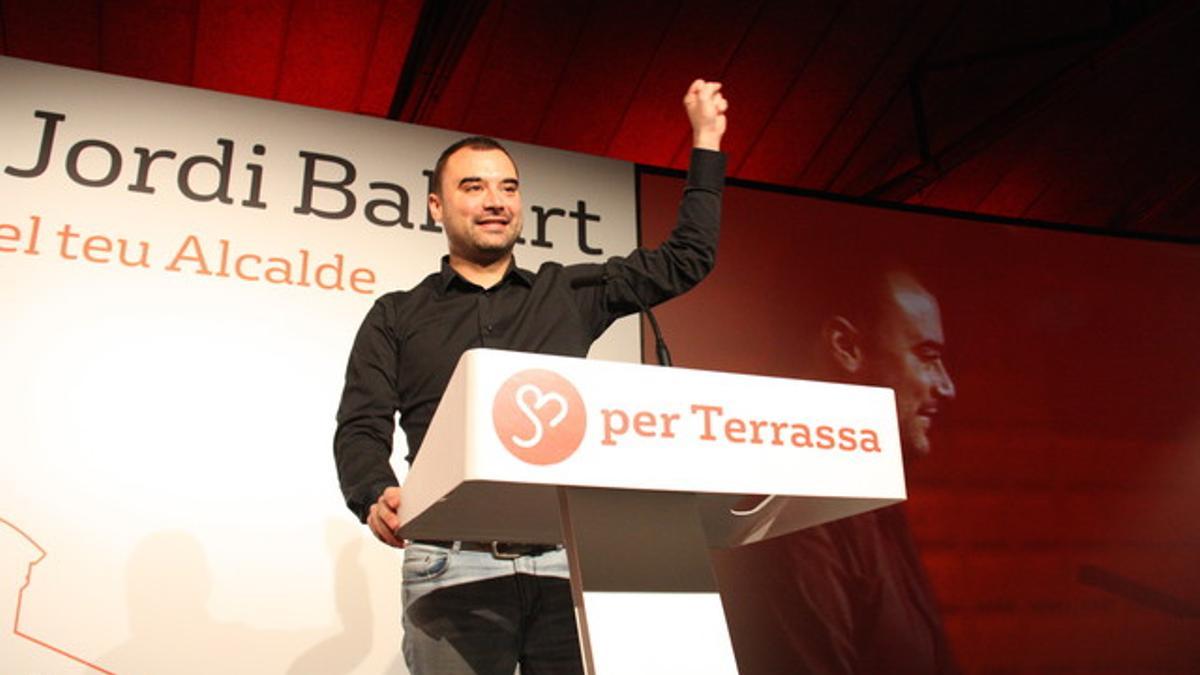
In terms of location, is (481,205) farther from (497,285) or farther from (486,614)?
(486,614)

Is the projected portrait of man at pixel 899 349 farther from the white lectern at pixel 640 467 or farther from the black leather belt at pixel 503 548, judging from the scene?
the white lectern at pixel 640 467

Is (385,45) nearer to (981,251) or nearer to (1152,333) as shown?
(981,251)

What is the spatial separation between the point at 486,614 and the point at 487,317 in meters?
0.45

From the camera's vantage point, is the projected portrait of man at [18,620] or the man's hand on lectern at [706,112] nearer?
the man's hand on lectern at [706,112]

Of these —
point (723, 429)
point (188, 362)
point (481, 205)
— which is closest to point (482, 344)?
point (481, 205)

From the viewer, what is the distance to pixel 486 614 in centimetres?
123

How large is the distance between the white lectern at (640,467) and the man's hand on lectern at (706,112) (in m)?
0.53

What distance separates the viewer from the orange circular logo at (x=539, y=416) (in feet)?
2.56

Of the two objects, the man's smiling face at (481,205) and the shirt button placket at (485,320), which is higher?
the man's smiling face at (481,205)

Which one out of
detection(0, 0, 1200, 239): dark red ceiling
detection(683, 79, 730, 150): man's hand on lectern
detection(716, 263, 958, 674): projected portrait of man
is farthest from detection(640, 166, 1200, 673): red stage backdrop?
detection(683, 79, 730, 150): man's hand on lectern

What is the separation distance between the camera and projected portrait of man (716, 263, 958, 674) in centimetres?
273

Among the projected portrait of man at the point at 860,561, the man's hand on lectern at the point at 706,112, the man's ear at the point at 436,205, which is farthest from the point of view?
the projected portrait of man at the point at 860,561

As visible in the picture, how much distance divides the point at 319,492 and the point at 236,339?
1.45 ft

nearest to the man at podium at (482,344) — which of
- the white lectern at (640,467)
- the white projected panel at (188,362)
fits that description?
the white lectern at (640,467)
